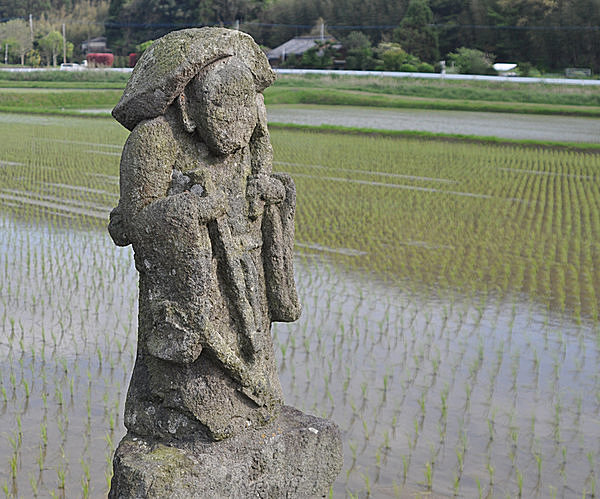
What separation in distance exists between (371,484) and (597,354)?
2.75m

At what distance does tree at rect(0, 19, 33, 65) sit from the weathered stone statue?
58.2m

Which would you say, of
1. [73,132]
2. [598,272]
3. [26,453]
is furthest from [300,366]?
[73,132]

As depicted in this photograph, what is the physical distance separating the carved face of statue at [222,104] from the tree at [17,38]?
5825cm

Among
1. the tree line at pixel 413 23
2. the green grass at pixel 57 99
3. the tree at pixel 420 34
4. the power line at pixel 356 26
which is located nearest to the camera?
the green grass at pixel 57 99

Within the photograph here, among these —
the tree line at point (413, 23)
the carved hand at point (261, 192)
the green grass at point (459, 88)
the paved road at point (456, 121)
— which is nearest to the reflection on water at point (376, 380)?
the carved hand at point (261, 192)

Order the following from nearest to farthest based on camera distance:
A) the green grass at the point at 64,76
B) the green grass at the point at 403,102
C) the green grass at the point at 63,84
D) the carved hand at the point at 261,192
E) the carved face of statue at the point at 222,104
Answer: the carved face of statue at the point at 222,104 → the carved hand at the point at 261,192 → the green grass at the point at 403,102 → the green grass at the point at 63,84 → the green grass at the point at 64,76

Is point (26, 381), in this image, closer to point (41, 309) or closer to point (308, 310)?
point (41, 309)

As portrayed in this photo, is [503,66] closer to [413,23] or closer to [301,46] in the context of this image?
[413,23]

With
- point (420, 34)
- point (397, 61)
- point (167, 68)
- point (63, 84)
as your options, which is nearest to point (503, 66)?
point (420, 34)

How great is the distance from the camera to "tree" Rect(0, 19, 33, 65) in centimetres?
5862

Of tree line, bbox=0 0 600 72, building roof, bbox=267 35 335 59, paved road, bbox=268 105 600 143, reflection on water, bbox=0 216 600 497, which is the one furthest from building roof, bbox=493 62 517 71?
reflection on water, bbox=0 216 600 497

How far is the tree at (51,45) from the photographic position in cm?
5738

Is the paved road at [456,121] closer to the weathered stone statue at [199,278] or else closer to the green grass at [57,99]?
the green grass at [57,99]

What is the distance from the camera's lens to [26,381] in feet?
18.3
